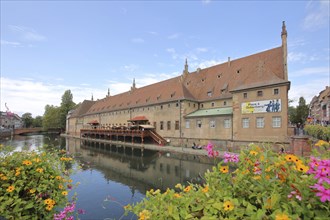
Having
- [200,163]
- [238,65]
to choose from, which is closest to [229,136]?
[200,163]

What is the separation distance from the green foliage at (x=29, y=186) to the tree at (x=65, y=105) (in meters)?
79.2

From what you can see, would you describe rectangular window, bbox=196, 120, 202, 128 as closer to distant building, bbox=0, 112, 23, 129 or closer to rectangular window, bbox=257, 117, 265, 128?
rectangular window, bbox=257, 117, 265, 128

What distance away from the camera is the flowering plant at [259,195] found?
1483 mm

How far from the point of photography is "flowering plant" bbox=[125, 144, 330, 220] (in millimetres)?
1483

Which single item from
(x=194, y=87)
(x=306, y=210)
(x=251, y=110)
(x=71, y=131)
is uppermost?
(x=194, y=87)

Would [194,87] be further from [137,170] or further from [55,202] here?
[55,202]

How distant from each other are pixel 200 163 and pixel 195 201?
17249 mm

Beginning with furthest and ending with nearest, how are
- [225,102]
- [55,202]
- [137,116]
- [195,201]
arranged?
[137,116] < [225,102] < [55,202] < [195,201]

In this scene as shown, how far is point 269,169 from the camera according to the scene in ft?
6.33

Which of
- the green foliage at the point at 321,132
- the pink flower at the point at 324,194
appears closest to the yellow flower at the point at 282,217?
the pink flower at the point at 324,194

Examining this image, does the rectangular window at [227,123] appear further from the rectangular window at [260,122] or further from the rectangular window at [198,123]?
the rectangular window at [198,123]

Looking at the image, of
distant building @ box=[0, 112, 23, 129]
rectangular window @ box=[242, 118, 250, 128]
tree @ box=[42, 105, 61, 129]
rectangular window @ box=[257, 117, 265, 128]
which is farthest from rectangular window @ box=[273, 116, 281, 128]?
distant building @ box=[0, 112, 23, 129]

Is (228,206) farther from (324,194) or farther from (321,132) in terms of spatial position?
(321,132)

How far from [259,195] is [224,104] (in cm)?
2684
